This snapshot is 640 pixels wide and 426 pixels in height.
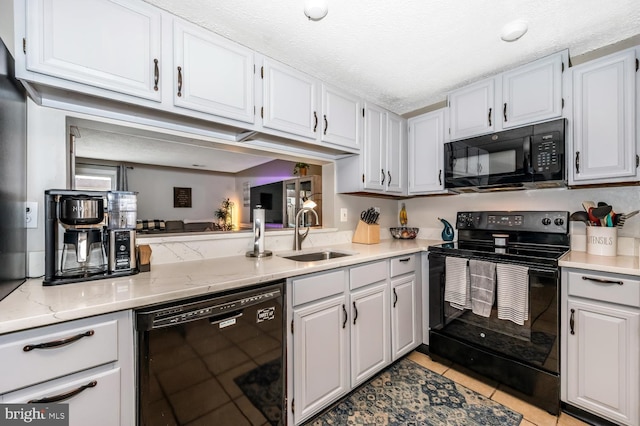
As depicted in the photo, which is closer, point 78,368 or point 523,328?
point 78,368

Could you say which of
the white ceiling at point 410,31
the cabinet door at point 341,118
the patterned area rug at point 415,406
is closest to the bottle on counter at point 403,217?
the cabinet door at point 341,118

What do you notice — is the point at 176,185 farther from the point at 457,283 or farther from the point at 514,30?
the point at 514,30

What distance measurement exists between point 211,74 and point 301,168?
1362 mm

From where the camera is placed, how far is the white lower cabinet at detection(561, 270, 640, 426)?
1.45 meters

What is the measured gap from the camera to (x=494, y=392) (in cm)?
186

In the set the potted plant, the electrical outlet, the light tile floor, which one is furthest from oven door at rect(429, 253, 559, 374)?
the electrical outlet

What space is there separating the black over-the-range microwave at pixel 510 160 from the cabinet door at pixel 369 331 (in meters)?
1.16

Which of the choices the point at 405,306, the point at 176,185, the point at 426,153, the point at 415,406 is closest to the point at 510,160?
the point at 426,153

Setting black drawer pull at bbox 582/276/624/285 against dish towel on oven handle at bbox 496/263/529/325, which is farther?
dish towel on oven handle at bbox 496/263/529/325

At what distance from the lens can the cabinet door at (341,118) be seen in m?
2.10

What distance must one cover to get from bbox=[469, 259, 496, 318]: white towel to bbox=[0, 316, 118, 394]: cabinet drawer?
6.78 ft

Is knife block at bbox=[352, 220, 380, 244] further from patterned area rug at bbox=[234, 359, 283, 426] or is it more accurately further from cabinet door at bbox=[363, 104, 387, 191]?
patterned area rug at bbox=[234, 359, 283, 426]

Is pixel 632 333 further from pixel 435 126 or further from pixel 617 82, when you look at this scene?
pixel 435 126

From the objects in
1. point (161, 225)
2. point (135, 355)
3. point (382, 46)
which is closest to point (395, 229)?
point (382, 46)
